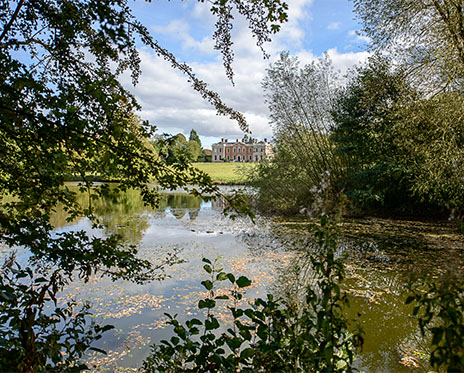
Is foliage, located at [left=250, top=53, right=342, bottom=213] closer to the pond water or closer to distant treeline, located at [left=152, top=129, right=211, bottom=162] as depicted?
the pond water

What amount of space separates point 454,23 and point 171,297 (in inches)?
252

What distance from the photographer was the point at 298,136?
10445 mm

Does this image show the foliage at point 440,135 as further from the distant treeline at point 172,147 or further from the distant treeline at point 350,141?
the distant treeline at point 172,147

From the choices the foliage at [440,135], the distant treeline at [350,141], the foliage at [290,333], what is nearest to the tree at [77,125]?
the foliage at [290,333]

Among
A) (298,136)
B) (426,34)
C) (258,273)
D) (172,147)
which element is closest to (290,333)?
(172,147)

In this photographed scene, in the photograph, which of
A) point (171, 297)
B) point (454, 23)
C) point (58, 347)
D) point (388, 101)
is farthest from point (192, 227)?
point (58, 347)

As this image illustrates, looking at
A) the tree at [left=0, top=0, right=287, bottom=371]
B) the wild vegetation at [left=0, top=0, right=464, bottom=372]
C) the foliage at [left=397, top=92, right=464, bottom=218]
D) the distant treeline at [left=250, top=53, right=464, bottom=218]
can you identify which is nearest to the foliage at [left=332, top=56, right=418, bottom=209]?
the distant treeline at [left=250, top=53, right=464, bottom=218]

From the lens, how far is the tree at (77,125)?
1.42 metres

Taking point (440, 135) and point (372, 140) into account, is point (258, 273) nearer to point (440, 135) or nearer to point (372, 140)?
point (440, 135)

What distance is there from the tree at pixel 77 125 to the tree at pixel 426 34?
18.6ft

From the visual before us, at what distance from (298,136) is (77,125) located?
9.57 m

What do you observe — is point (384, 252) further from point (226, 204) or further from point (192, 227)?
point (226, 204)

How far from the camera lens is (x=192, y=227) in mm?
9484

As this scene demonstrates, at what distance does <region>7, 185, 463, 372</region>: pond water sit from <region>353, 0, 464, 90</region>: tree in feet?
11.2
